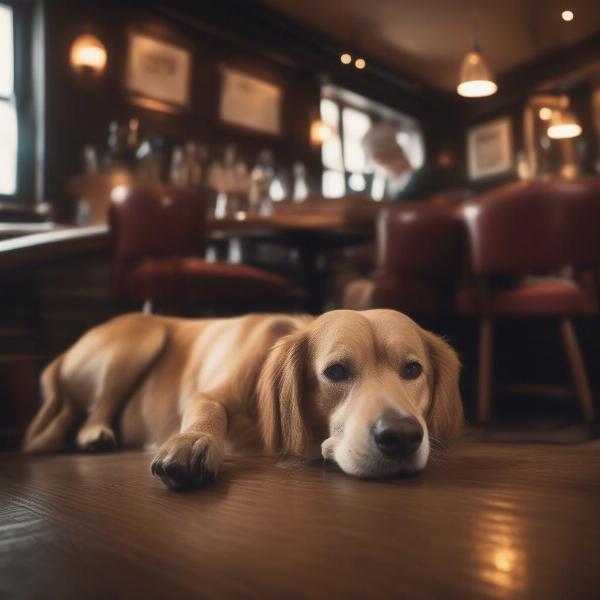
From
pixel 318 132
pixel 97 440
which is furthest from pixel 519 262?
pixel 318 132

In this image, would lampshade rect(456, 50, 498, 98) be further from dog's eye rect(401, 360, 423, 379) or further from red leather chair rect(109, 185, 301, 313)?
red leather chair rect(109, 185, 301, 313)

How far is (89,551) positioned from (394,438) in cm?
36

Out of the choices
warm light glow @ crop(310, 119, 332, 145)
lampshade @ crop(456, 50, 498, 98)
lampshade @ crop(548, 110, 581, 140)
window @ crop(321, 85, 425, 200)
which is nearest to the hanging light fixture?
lampshade @ crop(456, 50, 498, 98)

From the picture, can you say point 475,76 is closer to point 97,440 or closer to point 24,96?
point 97,440

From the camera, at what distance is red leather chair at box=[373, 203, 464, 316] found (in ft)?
3.49

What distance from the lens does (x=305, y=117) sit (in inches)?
218

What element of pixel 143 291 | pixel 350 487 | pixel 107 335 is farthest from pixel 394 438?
pixel 143 291

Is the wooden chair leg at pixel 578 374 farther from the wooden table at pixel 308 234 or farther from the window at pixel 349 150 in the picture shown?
the window at pixel 349 150

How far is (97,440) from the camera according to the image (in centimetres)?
136

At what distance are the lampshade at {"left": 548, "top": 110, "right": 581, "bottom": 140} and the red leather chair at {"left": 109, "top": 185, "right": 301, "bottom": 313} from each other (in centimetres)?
259

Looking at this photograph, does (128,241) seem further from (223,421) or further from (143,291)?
(223,421)

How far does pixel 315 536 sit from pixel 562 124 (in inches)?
152

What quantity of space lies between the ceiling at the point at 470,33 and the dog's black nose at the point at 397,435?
0.47 meters

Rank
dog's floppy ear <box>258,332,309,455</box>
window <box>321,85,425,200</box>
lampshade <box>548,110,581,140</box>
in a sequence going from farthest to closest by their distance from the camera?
lampshade <box>548,110,581,140</box>
window <box>321,85,425,200</box>
dog's floppy ear <box>258,332,309,455</box>
